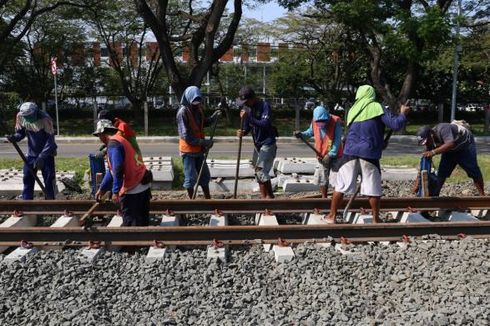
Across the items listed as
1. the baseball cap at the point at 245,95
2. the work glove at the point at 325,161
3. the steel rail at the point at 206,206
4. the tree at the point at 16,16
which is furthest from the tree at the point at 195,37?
the steel rail at the point at 206,206

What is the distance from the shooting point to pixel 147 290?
4.28 m

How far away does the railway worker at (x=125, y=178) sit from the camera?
527 centimetres

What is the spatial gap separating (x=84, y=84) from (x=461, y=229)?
2882 centimetres

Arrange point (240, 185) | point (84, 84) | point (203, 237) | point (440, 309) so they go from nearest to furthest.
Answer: point (440, 309)
point (203, 237)
point (240, 185)
point (84, 84)

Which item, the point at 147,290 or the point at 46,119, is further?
the point at 46,119

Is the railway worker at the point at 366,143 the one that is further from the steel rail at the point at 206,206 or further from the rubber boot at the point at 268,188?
the rubber boot at the point at 268,188

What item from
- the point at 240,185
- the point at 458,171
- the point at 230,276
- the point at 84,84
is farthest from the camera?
the point at 84,84

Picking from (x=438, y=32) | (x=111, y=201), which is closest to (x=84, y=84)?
(x=438, y=32)

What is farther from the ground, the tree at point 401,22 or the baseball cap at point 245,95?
the tree at point 401,22

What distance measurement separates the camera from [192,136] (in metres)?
7.18

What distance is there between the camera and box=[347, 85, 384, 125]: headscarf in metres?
5.91

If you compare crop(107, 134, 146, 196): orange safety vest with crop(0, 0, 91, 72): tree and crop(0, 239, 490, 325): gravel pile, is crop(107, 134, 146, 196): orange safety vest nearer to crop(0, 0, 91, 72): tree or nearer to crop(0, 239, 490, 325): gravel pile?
crop(0, 239, 490, 325): gravel pile

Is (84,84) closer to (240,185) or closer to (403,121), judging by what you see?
(240,185)

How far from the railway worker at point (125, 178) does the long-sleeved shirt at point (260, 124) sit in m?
2.12
